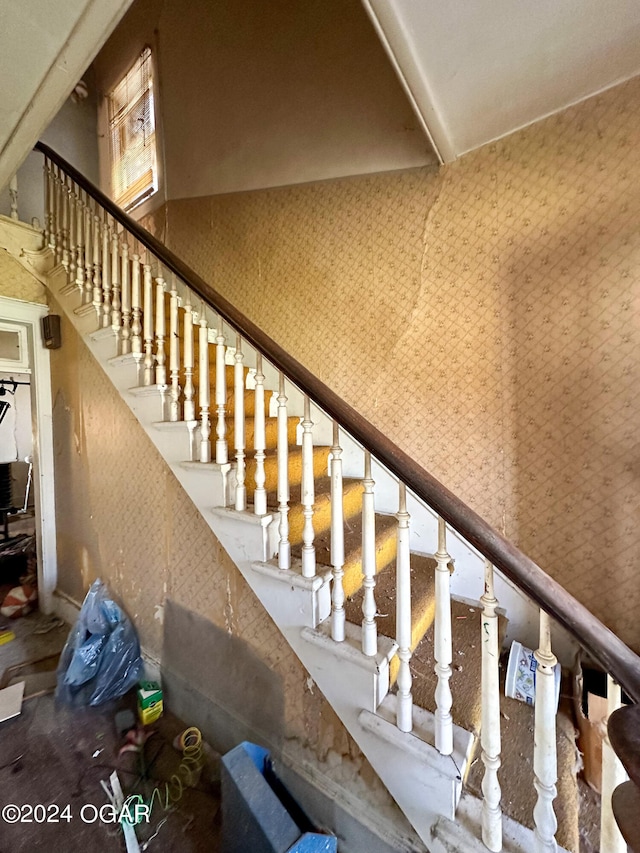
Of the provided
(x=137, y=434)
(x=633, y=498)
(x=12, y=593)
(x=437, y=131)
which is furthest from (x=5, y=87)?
(x=12, y=593)

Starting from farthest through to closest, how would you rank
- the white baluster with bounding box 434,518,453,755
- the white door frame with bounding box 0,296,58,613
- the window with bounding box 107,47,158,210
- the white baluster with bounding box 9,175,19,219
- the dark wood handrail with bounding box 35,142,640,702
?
1. the window with bounding box 107,47,158,210
2. the white door frame with bounding box 0,296,58,613
3. the white baluster with bounding box 9,175,19,219
4. the white baluster with bounding box 434,518,453,755
5. the dark wood handrail with bounding box 35,142,640,702

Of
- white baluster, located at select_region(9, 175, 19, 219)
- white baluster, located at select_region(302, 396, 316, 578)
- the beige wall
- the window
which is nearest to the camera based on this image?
white baluster, located at select_region(302, 396, 316, 578)

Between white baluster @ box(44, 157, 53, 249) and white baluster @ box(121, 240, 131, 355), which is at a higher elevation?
white baluster @ box(44, 157, 53, 249)

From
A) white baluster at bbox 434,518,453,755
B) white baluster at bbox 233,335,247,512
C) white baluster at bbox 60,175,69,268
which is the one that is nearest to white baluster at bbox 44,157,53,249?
white baluster at bbox 60,175,69,268

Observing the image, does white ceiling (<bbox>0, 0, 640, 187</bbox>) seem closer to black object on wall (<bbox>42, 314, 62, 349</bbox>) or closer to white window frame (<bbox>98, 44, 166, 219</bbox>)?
black object on wall (<bbox>42, 314, 62, 349</bbox>)

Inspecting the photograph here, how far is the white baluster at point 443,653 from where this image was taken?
83 cm

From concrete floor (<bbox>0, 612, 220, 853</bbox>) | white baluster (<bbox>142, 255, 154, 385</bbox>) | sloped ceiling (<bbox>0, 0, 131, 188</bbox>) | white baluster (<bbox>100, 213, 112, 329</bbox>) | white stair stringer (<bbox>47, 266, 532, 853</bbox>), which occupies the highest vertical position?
sloped ceiling (<bbox>0, 0, 131, 188</bbox>)

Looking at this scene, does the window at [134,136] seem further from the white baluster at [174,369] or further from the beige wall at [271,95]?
the white baluster at [174,369]

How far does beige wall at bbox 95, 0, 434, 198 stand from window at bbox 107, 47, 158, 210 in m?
0.19

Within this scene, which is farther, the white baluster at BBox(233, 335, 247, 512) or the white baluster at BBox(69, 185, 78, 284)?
the white baluster at BBox(69, 185, 78, 284)

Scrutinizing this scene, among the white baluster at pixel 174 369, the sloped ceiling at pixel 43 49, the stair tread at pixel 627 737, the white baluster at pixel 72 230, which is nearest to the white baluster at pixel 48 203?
the white baluster at pixel 72 230

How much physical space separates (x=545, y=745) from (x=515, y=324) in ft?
4.66

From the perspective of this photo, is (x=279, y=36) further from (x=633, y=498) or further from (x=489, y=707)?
(x=489, y=707)

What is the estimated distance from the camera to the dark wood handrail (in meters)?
0.57
